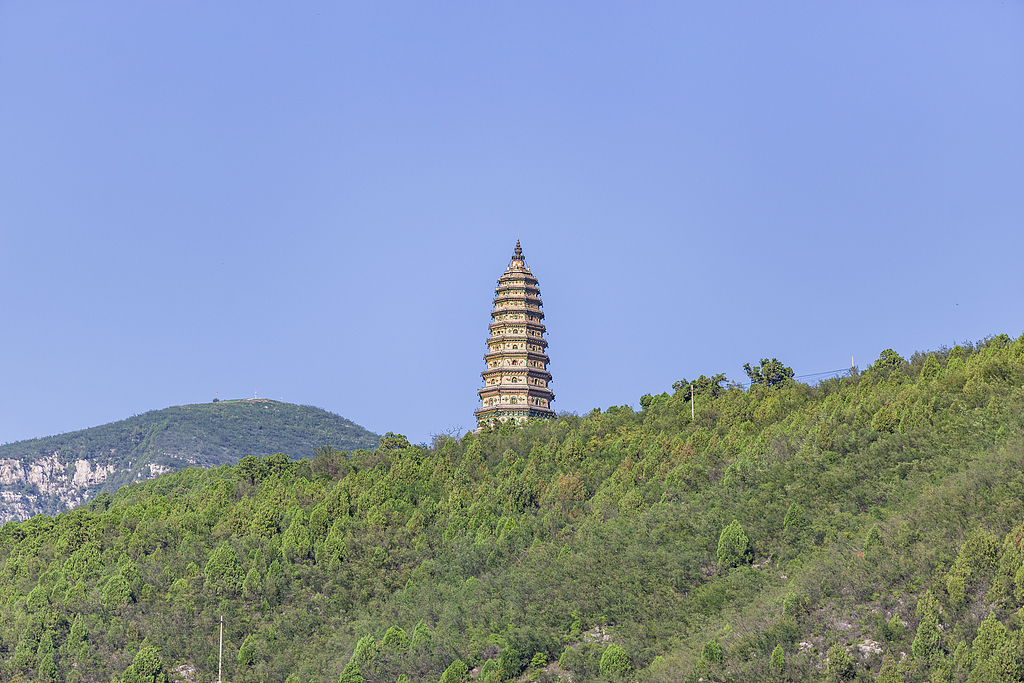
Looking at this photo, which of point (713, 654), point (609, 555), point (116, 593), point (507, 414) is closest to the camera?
point (713, 654)

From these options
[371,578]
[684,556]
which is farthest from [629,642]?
[371,578]

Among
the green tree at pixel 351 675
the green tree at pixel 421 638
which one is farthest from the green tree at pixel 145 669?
the green tree at pixel 421 638

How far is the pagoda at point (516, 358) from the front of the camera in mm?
139500

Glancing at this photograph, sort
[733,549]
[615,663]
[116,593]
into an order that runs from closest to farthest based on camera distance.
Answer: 1. [615,663]
2. [733,549]
3. [116,593]

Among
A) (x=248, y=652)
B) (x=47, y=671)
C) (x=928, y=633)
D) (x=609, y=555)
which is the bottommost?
(x=928, y=633)

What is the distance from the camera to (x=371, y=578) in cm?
10181

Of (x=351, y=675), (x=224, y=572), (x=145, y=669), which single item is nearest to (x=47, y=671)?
(x=145, y=669)

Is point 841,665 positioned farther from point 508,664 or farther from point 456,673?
point 456,673

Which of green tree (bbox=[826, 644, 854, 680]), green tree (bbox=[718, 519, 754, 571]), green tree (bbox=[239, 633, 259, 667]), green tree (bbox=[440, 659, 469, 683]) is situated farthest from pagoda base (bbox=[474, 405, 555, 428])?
green tree (bbox=[826, 644, 854, 680])

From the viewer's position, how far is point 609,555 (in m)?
90.6

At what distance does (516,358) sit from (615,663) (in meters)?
65.8

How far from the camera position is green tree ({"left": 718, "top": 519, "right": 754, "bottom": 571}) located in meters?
86.4

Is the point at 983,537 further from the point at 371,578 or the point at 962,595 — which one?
the point at 371,578

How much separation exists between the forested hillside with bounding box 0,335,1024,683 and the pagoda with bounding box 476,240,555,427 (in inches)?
516
